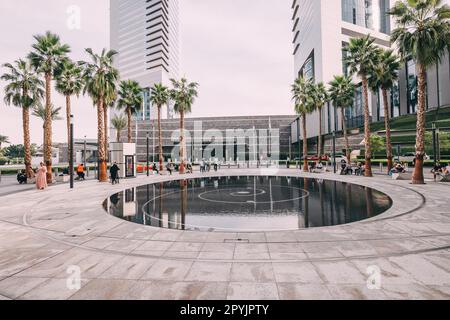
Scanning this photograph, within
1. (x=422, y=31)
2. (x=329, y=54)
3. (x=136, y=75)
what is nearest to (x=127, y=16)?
(x=136, y=75)

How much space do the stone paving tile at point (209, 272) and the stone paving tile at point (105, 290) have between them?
49.5 inches

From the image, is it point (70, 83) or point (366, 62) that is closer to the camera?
point (366, 62)

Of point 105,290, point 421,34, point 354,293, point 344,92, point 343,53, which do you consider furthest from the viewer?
point 343,53

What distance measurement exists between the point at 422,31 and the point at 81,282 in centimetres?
2714

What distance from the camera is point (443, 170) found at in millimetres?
22484

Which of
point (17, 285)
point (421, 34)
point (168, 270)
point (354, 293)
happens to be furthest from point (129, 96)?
point (354, 293)

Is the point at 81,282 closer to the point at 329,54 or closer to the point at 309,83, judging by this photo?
the point at 309,83

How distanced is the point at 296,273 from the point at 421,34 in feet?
77.7

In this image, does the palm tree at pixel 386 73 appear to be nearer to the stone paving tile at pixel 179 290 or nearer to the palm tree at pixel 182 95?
the palm tree at pixel 182 95

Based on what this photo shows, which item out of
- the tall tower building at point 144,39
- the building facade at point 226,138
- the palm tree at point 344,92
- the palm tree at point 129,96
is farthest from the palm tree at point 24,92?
the tall tower building at point 144,39

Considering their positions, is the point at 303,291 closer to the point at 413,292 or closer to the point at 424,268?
the point at 413,292

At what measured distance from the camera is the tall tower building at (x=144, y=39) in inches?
5915

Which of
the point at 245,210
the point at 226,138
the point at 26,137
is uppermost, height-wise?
the point at 226,138

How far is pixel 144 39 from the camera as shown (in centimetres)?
15262
